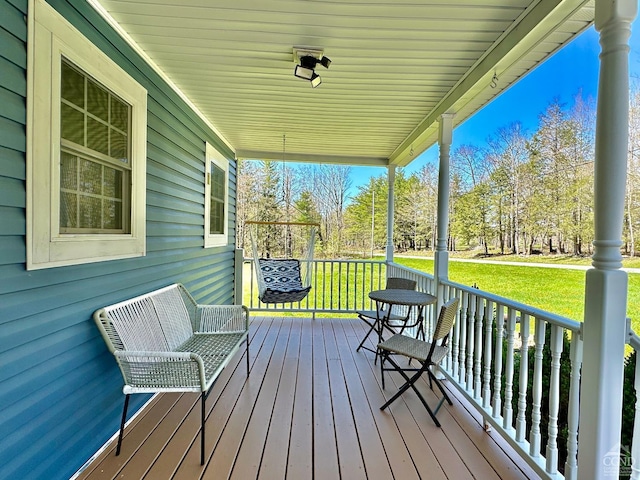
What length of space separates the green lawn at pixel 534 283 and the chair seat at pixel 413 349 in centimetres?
544

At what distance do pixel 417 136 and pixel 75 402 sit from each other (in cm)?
416

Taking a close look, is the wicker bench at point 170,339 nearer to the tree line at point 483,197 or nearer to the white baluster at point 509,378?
the white baluster at point 509,378

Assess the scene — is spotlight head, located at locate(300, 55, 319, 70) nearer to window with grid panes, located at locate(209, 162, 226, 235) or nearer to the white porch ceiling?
the white porch ceiling

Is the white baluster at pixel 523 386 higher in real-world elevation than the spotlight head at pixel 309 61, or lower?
lower

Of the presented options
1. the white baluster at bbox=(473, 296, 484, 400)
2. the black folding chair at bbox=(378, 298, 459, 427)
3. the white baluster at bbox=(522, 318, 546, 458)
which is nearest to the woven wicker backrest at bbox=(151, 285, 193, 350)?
the black folding chair at bbox=(378, 298, 459, 427)

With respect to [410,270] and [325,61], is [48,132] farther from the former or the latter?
[410,270]

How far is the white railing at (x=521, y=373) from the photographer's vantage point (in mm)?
1574

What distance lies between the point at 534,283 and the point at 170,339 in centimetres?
772

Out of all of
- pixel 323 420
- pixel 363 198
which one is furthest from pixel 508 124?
pixel 323 420

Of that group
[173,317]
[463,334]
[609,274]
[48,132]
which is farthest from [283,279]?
[609,274]

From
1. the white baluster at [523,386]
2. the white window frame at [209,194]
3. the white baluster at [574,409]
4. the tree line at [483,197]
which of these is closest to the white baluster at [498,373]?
the white baluster at [523,386]

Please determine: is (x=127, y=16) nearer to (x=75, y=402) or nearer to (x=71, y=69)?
(x=71, y=69)

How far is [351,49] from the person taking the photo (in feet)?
7.85

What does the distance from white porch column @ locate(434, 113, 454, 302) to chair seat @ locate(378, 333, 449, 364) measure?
0.72m
